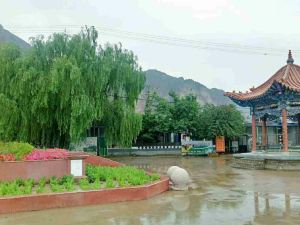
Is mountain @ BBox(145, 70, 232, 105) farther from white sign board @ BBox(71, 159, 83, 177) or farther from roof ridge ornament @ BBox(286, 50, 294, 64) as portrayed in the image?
white sign board @ BBox(71, 159, 83, 177)

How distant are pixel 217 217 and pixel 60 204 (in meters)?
3.79

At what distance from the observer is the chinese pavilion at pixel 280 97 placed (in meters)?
21.2

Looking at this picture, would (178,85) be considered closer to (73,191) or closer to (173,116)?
(173,116)

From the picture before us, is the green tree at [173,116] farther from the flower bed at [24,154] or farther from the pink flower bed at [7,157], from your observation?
the pink flower bed at [7,157]

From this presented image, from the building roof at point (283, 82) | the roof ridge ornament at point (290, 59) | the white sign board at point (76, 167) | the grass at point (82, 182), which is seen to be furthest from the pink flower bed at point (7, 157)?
the roof ridge ornament at point (290, 59)

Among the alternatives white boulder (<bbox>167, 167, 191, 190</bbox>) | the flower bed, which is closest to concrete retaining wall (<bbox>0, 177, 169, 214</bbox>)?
white boulder (<bbox>167, 167, 191, 190</bbox>)

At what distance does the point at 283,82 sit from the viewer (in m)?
20.6

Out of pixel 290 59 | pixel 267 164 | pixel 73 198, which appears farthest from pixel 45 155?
pixel 290 59

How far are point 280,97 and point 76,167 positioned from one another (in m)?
12.9

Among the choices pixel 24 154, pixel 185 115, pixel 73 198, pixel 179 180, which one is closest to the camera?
pixel 73 198

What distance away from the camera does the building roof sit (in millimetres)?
20780

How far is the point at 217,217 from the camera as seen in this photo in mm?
9055

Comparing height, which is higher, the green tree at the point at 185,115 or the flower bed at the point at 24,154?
the green tree at the point at 185,115

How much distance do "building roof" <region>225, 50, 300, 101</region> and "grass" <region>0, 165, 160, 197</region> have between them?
10216 mm
